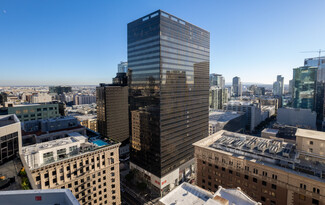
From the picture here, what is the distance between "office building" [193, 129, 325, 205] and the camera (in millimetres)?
40500

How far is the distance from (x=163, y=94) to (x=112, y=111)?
192 feet

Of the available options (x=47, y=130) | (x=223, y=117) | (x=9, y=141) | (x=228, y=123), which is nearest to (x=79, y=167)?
(x=9, y=141)

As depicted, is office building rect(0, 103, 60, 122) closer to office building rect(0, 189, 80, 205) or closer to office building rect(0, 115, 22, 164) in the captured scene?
office building rect(0, 115, 22, 164)

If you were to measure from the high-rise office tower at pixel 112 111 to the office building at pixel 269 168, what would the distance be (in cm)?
7897

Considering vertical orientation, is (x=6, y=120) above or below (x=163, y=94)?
below

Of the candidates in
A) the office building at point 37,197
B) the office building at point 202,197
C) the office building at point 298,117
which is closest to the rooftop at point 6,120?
the office building at point 37,197

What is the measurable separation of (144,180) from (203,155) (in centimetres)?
4611

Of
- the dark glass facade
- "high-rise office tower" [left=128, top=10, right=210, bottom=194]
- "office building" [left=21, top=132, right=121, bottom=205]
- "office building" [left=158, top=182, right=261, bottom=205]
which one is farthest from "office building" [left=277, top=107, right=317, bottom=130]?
the dark glass facade

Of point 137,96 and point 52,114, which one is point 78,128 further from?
point 52,114

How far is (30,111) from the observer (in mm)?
106688

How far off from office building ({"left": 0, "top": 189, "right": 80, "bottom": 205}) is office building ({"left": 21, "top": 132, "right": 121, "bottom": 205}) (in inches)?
1400

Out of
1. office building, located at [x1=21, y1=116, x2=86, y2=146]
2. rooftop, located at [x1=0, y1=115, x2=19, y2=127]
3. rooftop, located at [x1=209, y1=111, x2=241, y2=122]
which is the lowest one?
rooftop, located at [x1=209, y1=111, x2=241, y2=122]

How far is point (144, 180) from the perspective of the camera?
8881 centimetres

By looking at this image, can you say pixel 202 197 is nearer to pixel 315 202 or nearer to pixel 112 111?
pixel 315 202
